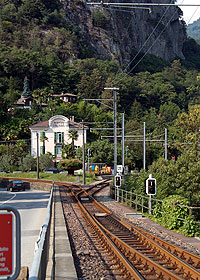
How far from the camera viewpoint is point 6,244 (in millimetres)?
3930

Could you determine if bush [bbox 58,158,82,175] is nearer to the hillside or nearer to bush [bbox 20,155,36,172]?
bush [bbox 20,155,36,172]

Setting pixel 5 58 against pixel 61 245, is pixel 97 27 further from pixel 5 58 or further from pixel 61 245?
pixel 61 245

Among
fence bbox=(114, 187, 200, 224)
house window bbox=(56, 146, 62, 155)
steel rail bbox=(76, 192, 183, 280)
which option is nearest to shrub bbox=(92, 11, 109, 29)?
house window bbox=(56, 146, 62, 155)

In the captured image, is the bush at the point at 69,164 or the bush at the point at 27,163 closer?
the bush at the point at 69,164

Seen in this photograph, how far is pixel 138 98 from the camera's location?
5699 inches

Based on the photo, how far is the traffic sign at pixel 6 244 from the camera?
3.86m

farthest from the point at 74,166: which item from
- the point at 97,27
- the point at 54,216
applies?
the point at 97,27

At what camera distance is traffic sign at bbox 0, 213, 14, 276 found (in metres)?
3.86

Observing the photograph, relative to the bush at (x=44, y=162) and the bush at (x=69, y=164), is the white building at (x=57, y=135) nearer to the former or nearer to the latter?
the bush at (x=44, y=162)

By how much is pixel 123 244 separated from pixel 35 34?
16538 centimetres

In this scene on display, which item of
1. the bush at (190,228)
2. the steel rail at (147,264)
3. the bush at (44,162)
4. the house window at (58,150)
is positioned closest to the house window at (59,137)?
the house window at (58,150)

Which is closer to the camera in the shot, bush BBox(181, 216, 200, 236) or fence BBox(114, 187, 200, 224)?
bush BBox(181, 216, 200, 236)

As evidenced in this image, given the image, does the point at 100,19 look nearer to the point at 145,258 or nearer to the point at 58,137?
the point at 58,137

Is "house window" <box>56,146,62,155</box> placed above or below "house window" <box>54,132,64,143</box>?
below
